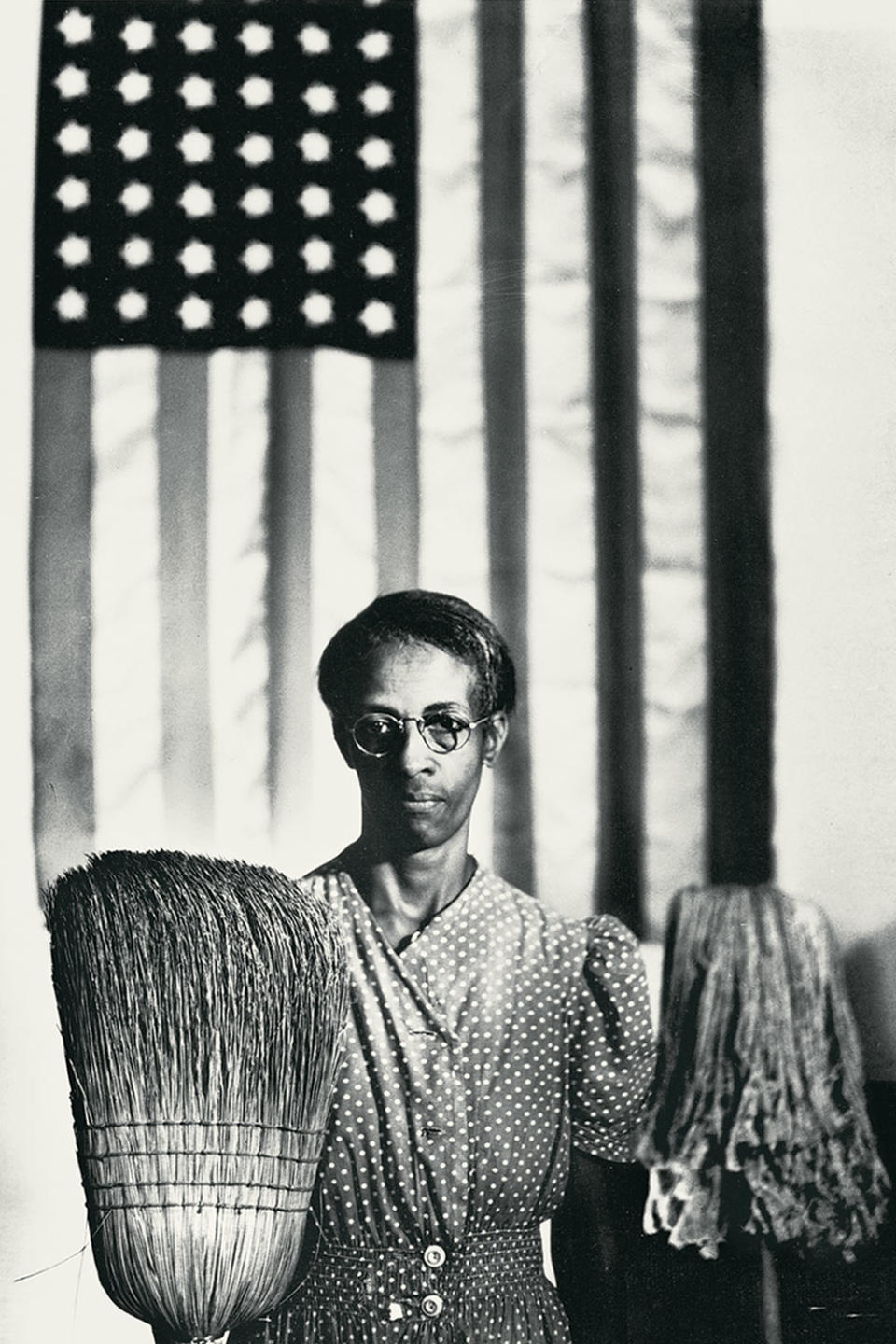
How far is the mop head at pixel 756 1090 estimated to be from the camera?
2133 millimetres

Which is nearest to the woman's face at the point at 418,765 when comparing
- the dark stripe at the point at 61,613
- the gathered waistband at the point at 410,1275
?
the dark stripe at the point at 61,613

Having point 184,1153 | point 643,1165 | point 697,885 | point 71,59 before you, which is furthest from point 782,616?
point 71,59

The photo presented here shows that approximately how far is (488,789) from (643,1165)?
1.78 ft

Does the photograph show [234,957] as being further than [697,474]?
No

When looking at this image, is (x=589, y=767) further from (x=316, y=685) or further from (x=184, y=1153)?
(x=184, y=1153)

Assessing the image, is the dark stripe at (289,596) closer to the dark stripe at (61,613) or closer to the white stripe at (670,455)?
the dark stripe at (61,613)

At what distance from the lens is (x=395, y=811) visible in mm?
2180

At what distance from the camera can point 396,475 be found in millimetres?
2266

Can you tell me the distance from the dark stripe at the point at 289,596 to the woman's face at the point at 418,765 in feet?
0.26

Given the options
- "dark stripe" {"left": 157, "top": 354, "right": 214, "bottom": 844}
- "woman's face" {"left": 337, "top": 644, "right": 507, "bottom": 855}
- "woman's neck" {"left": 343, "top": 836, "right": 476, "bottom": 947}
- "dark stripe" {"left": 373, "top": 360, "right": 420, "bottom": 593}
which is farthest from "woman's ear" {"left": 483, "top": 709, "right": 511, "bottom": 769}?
"dark stripe" {"left": 157, "top": 354, "right": 214, "bottom": 844}

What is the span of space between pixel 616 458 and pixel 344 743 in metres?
0.56

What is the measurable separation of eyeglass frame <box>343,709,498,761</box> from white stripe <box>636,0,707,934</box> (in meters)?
0.25

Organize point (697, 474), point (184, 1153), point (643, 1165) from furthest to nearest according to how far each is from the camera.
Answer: point (697, 474), point (643, 1165), point (184, 1153)

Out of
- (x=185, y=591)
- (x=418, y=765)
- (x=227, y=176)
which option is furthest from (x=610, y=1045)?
(x=227, y=176)
